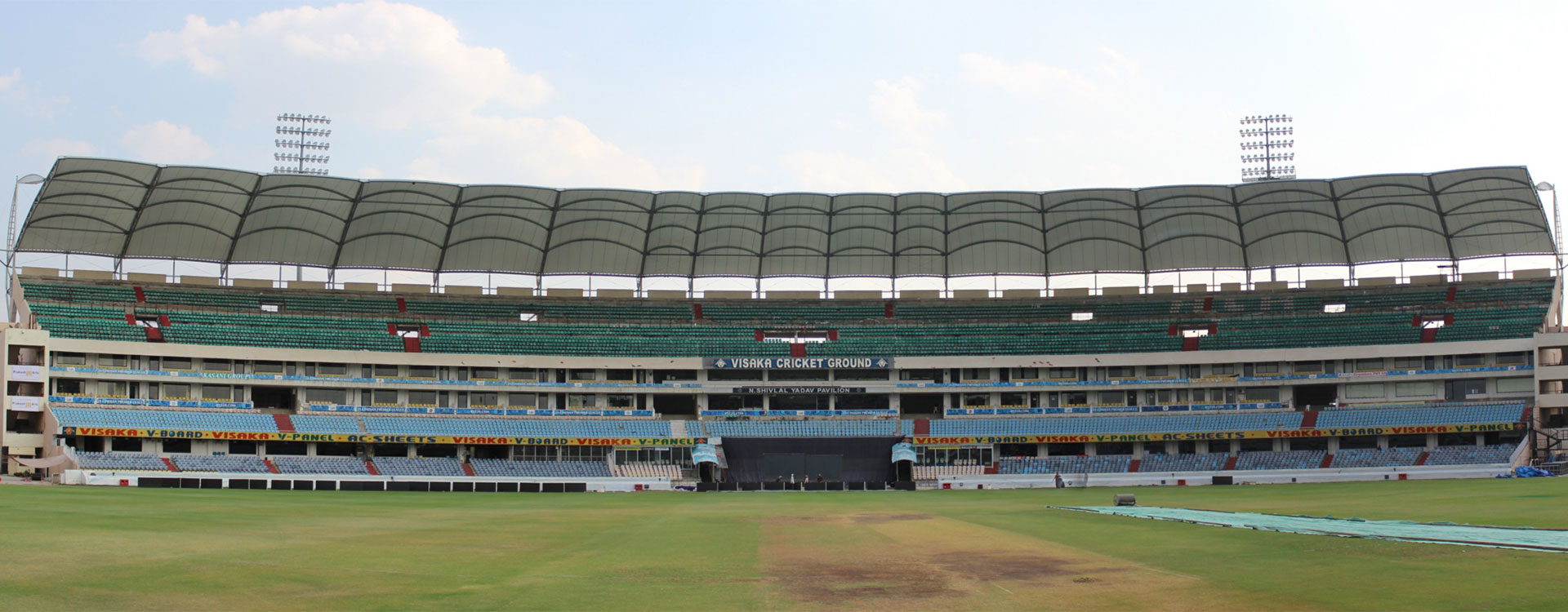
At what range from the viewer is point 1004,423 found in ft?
265

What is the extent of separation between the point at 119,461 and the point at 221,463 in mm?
5316

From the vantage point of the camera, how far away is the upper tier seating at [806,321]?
79.2m

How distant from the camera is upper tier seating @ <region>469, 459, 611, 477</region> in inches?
2783

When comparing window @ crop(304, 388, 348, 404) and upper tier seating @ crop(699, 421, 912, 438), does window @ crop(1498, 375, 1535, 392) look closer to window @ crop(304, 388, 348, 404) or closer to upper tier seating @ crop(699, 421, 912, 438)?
upper tier seating @ crop(699, 421, 912, 438)

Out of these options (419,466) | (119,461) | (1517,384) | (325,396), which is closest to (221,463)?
(119,461)

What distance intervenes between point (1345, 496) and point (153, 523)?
4146 cm

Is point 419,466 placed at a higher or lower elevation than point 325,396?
lower

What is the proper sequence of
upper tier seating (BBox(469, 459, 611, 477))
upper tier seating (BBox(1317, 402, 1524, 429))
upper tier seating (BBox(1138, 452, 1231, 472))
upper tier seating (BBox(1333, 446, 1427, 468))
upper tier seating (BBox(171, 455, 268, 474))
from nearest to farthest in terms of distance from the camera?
upper tier seating (BBox(171, 455, 268, 474)) < upper tier seating (BBox(1333, 446, 1427, 468)) < upper tier seating (BBox(469, 459, 611, 477)) < upper tier seating (BBox(1138, 452, 1231, 472)) < upper tier seating (BBox(1317, 402, 1524, 429))

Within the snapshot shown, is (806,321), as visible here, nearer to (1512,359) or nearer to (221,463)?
(221,463)

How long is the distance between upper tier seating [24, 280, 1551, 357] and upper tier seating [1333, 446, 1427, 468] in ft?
36.0

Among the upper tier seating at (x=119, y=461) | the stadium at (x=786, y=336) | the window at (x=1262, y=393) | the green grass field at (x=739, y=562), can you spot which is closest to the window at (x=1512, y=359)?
the stadium at (x=786, y=336)

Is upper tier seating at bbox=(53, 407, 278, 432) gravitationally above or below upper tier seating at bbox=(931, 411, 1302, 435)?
above

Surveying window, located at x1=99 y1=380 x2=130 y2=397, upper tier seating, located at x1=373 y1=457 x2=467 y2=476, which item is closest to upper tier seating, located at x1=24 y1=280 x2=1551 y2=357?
window, located at x1=99 y1=380 x2=130 y2=397

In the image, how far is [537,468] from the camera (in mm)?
71625
